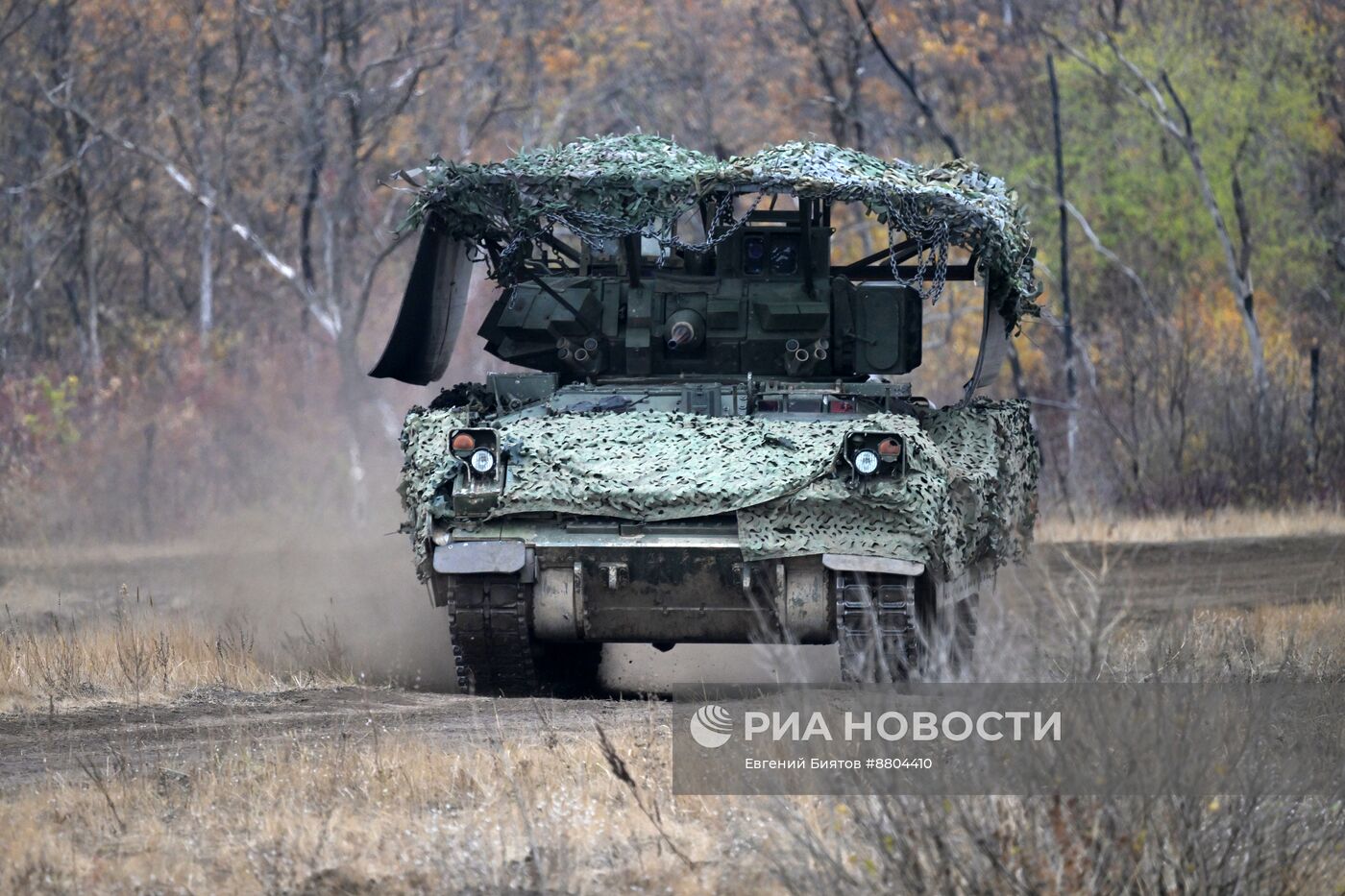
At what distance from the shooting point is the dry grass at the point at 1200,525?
2027cm

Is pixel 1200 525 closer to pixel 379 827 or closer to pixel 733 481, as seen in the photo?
pixel 733 481

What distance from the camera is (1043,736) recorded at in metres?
6.45

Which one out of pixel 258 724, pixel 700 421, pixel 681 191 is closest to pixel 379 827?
pixel 258 724

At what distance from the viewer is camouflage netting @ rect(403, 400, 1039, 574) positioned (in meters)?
10.0

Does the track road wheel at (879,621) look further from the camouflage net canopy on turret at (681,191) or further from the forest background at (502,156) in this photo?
the forest background at (502,156)

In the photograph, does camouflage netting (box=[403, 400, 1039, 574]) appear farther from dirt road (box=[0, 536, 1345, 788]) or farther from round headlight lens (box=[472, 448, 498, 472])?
dirt road (box=[0, 536, 1345, 788])

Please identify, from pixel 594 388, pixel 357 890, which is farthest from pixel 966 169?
pixel 357 890

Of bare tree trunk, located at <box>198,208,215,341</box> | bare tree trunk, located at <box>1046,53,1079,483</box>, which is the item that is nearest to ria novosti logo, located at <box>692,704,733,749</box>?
bare tree trunk, located at <box>1046,53,1079,483</box>

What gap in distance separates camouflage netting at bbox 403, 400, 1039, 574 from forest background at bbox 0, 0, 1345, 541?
11.0m

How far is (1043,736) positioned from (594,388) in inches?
229

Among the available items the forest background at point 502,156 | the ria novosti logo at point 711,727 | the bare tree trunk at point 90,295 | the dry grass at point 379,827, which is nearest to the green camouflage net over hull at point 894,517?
the ria novosti logo at point 711,727

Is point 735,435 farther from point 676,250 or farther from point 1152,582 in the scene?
point 1152,582

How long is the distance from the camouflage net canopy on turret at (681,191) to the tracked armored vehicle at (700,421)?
2 centimetres

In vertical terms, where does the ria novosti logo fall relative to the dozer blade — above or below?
below
